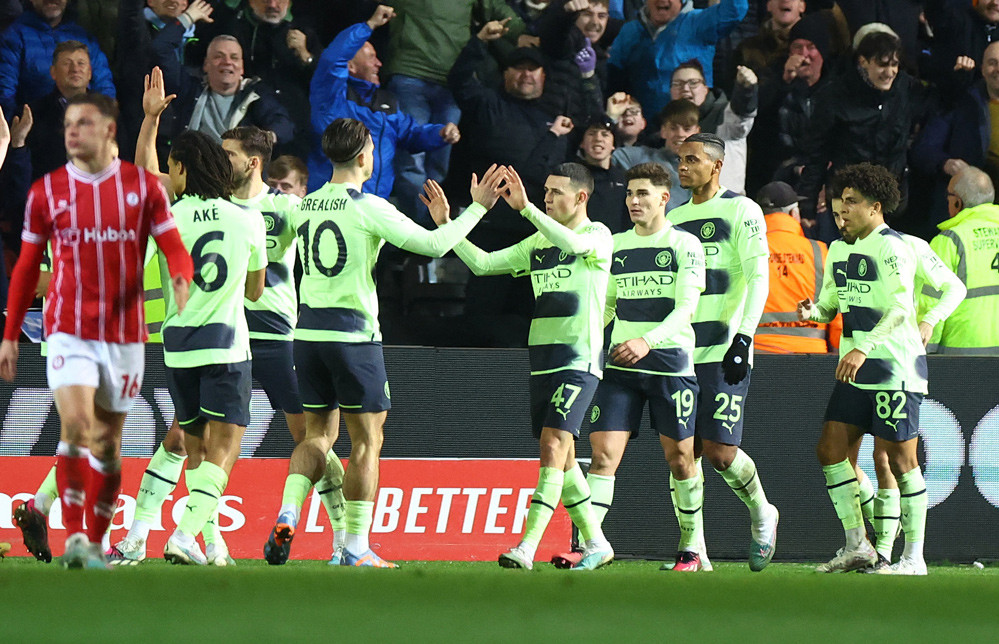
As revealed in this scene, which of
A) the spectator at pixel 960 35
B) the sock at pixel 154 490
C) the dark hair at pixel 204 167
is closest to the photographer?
the dark hair at pixel 204 167

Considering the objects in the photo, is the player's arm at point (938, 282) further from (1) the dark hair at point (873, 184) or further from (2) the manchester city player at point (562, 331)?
(2) the manchester city player at point (562, 331)

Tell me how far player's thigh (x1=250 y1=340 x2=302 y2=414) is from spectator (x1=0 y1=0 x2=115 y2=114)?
275cm

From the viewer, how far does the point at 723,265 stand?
24.2 feet

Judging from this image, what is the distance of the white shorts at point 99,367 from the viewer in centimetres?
513

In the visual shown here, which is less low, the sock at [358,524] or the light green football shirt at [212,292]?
the light green football shirt at [212,292]

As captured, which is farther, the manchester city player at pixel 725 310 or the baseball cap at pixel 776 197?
the baseball cap at pixel 776 197

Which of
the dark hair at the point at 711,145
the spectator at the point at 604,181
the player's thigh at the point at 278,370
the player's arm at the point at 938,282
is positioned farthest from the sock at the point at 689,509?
the spectator at the point at 604,181

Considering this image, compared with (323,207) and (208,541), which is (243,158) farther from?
(208,541)

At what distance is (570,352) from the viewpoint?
6.74 metres

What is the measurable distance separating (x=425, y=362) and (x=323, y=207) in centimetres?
199

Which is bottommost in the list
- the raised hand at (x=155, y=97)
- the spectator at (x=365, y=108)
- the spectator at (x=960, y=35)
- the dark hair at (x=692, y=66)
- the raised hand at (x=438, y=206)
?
the raised hand at (x=438, y=206)

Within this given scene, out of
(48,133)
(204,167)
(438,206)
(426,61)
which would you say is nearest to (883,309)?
(438,206)

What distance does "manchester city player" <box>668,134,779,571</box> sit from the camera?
7.17m

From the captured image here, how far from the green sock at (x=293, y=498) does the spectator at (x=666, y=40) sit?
5143 mm
